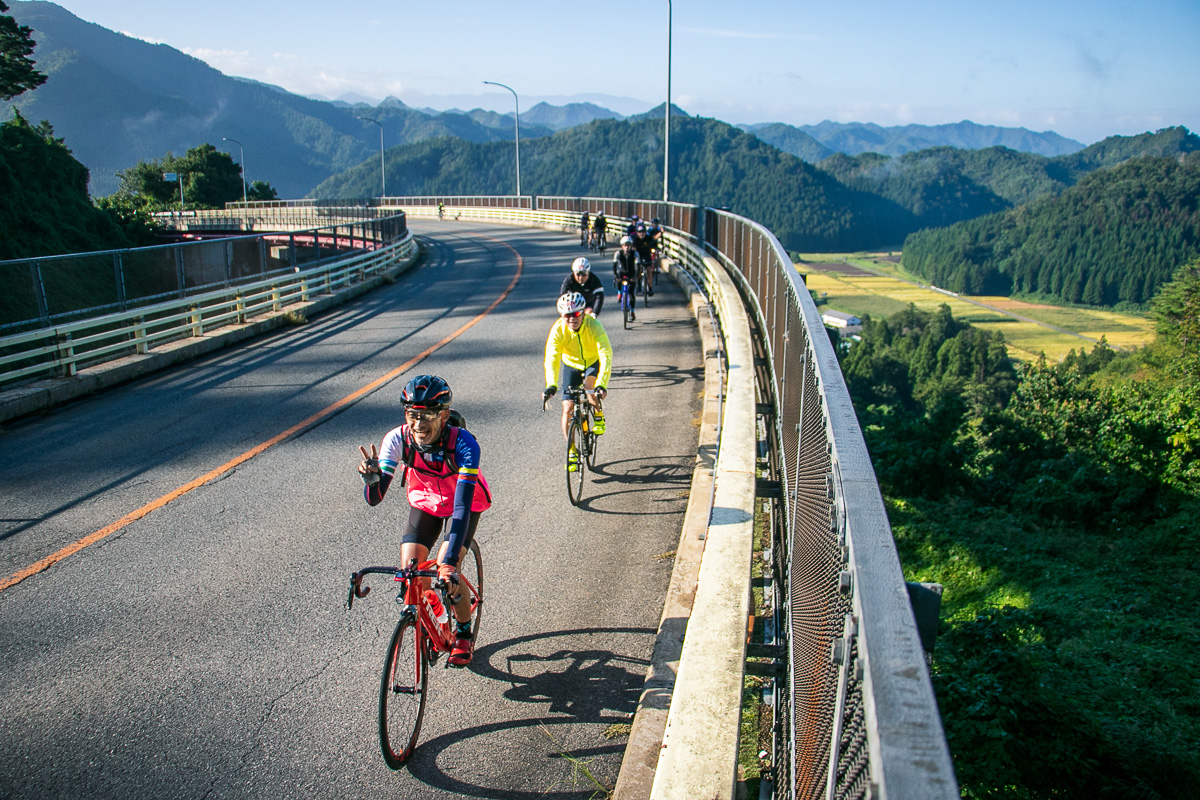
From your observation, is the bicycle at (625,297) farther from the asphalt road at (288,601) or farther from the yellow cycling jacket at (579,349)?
the yellow cycling jacket at (579,349)

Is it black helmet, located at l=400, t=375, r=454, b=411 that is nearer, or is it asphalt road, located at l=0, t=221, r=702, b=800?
asphalt road, located at l=0, t=221, r=702, b=800

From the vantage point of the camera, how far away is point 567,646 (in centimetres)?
535

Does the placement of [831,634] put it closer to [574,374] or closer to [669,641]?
[669,641]

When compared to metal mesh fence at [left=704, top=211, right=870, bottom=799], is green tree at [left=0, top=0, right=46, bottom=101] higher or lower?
higher

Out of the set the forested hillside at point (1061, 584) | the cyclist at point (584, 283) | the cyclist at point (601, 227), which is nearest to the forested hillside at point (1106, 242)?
the cyclist at point (601, 227)

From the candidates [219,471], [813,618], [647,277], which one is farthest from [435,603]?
[647,277]

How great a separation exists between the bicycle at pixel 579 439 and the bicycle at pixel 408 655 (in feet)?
10.9

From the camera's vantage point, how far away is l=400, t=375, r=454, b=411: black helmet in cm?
447

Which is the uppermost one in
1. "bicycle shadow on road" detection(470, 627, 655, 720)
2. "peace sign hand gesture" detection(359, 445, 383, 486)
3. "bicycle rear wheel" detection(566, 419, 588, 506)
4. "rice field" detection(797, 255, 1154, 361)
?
"peace sign hand gesture" detection(359, 445, 383, 486)

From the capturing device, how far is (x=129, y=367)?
1256 centimetres

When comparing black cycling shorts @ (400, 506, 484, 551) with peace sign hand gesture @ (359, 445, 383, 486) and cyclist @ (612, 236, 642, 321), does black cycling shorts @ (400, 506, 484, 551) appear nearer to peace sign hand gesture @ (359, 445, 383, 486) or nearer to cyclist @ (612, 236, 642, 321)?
peace sign hand gesture @ (359, 445, 383, 486)

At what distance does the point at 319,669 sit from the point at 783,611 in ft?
9.09

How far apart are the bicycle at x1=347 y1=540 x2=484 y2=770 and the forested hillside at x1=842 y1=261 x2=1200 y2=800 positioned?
299cm

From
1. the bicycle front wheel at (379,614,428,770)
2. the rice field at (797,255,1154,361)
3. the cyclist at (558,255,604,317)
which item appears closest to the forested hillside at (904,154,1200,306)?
the rice field at (797,255,1154,361)
